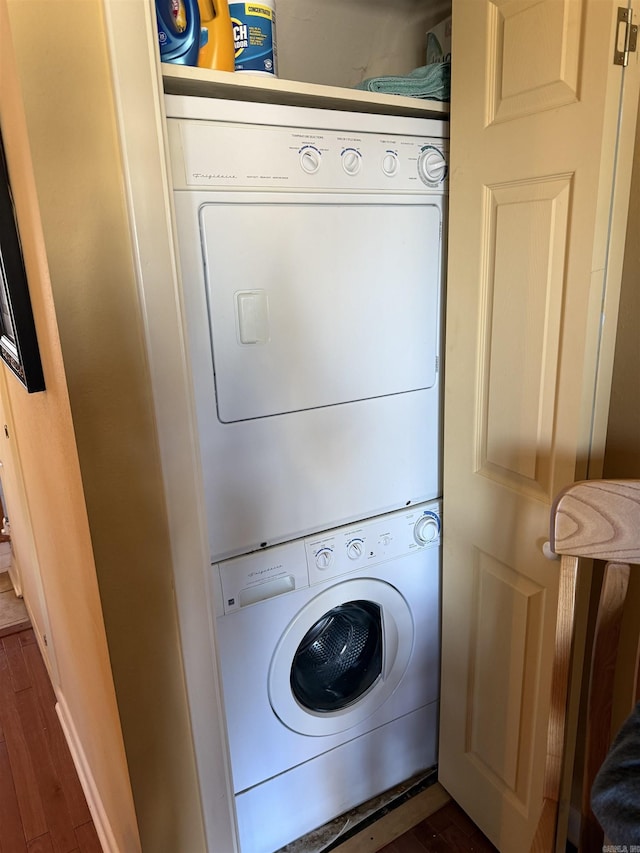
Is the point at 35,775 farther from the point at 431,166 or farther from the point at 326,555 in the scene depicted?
the point at 431,166

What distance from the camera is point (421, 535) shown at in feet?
4.78

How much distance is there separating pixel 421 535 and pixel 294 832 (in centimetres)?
82

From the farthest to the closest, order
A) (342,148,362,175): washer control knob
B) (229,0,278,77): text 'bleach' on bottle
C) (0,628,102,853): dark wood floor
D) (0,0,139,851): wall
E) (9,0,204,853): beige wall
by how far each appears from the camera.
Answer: (0,628,102,853): dark wood floor → (342,148,362,175): washer control knob → (229,0,278,77): text 'bleach' on bottle → (0,0,139,851): wall → (9,0,204,853): beige wall

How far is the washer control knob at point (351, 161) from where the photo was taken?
1.17 metres

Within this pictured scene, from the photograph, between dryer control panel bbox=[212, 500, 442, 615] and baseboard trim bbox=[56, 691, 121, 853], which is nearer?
dryer control panel bbox=[212, 500, 442, 615]

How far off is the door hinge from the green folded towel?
417 millimetres

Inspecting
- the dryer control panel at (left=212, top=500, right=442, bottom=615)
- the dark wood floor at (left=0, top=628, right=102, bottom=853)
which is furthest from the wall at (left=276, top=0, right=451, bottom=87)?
the dark wood floor at (left=0, top=628, right=102, bottom=853)

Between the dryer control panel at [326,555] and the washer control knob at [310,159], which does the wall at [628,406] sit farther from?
the washer control knob at [310,159]

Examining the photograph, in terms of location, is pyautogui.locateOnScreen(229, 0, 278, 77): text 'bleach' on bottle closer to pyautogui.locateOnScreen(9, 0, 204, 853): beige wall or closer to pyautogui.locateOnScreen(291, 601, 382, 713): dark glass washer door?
pyautogui.locateOnScreen(9, 0, 204, 853): beige wall

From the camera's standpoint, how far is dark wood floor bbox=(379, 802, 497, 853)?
4.85 ft

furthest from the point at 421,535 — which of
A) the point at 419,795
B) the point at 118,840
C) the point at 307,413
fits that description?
the point at 118,840

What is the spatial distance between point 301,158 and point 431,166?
316mm

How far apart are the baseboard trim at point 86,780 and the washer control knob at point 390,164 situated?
5.39 ft

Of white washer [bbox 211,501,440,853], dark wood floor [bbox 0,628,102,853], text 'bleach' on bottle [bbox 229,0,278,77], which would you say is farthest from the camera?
dark wood floor [bbox 0,628,102,853]
